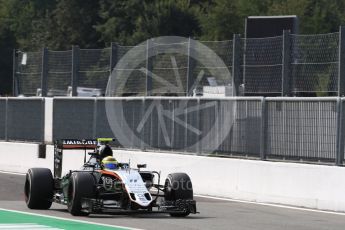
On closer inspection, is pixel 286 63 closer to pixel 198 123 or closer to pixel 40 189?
pixel 198 123

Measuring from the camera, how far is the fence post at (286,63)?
72.8ft

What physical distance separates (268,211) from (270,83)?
176 inches

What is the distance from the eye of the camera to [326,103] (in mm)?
20422

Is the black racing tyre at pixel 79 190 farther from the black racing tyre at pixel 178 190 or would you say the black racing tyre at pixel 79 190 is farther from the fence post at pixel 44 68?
the fence post at pixel 44 68

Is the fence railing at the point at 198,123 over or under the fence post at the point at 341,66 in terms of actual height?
under

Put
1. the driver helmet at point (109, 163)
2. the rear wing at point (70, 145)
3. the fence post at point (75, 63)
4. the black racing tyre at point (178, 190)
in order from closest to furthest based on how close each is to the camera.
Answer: the black racing tyre at point (178, 190), the driver helmet at point (109, 163), the rear wing at point (70, 145), the fence post at point (75, 63)

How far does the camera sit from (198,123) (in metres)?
24.0

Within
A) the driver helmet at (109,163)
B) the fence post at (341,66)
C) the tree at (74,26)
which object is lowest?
the driver helmet at (109,163)

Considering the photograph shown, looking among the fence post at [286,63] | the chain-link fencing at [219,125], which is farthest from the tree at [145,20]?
the fence post at [286,63]

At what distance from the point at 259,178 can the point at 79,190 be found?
5.12 meters

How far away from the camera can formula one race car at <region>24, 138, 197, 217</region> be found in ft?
56.1

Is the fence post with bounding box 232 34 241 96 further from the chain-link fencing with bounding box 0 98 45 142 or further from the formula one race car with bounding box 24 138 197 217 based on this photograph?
the chain-link fencing with bounding box 0 98 45 142

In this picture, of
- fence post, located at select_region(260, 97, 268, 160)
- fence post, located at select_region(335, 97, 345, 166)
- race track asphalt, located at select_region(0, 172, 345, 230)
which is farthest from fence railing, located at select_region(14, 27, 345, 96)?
race track asphalt, located at select_region(0, 172, 345, 230)

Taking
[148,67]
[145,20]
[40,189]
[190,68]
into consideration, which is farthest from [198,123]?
[145,20]
